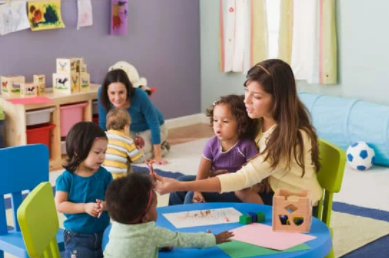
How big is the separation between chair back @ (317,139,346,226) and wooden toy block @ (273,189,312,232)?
0.41m

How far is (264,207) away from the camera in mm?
2344

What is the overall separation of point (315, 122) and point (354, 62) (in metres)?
0.53

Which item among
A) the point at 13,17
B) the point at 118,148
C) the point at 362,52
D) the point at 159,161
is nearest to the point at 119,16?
the point at 13,17

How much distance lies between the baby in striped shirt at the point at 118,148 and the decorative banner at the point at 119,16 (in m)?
1.96

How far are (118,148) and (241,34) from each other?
2505 millimetres

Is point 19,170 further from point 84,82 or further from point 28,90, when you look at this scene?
point 84,82

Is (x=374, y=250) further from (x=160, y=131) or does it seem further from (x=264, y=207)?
(x=160, y=131)

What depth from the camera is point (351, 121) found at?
4930 millimetres

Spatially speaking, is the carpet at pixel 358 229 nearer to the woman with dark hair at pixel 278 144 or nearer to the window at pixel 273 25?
the woman with dark hair at pixel 278 144

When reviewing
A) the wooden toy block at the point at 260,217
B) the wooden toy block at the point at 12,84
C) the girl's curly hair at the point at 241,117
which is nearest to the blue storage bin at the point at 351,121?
the wooden toy block at the point at 12,84

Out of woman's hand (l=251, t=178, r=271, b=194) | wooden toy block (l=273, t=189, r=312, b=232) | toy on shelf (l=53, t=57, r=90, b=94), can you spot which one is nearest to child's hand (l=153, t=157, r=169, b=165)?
toy on shelf (l=53, t=57, r=90, b=94)

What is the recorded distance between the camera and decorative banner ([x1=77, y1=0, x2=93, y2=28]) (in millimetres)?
5324

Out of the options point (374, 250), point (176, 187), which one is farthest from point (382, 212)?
point (176, 187)

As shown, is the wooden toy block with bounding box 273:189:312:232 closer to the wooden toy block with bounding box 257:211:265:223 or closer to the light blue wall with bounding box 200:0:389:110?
the wooden toy block with bounding box 257:211:265:223
